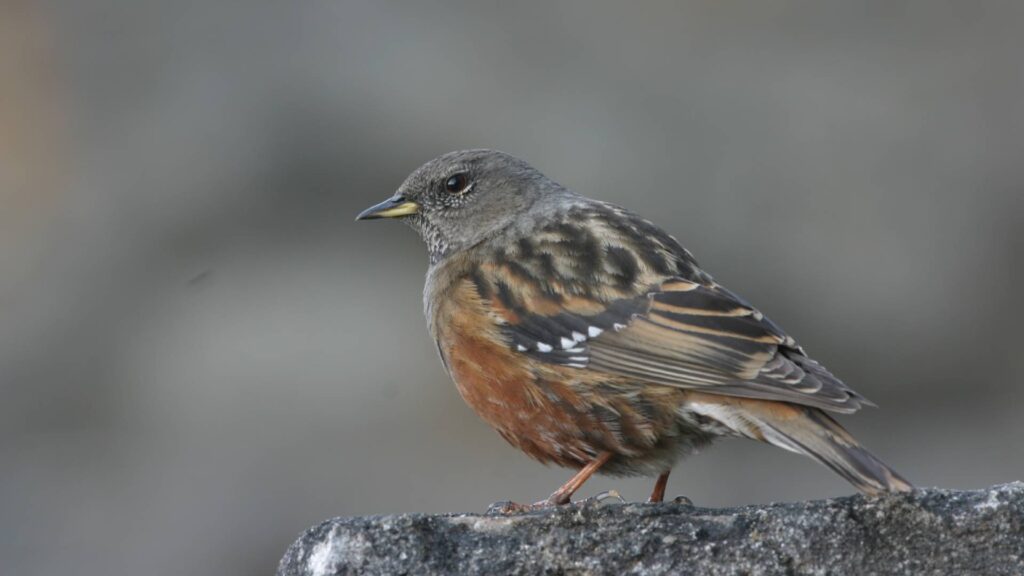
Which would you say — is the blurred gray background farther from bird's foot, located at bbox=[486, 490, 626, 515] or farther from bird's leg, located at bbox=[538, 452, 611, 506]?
bird's foot, located at bbox=[486, 490, 626, 515]

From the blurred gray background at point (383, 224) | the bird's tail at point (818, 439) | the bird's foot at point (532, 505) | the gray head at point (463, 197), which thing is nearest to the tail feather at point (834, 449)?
the bird's tail at point (818, 439)

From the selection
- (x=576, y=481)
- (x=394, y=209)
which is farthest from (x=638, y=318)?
(x=394, y=209)

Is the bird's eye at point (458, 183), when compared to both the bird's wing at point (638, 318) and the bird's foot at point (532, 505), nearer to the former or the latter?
the bird's wing at point (638, 318)

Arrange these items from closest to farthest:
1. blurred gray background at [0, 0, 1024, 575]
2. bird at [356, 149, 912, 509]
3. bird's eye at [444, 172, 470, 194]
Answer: bird at [356, 149, 912, 509] → bird's eye at [444, 172, 470, 194] → blurred gray background at [0, 0, 1024, 575]

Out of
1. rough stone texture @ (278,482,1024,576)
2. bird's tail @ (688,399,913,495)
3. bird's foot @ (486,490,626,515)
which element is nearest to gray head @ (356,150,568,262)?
bird's foot @ (486,490,626,515)

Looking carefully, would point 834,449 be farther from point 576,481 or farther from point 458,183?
point 458,183

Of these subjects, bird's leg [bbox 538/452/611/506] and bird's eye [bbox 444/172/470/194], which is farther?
bird's eye [bbox 444/172/470/194]
